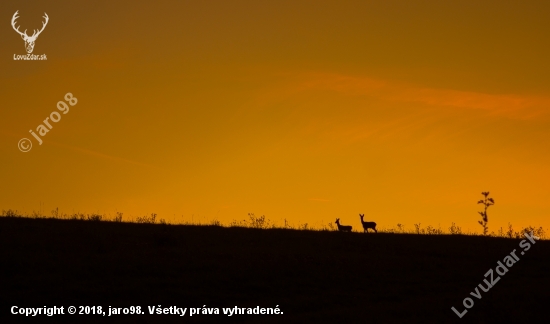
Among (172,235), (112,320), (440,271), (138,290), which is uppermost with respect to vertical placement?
(172,235)

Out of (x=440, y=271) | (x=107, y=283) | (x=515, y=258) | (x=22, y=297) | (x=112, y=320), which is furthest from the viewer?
(x=515, y=258)

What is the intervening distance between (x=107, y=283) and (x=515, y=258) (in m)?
18.4

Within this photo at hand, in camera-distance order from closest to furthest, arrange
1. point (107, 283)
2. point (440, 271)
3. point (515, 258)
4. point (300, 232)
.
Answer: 1. point (107, 283)
2. point (440, 271)
3. point (515, 258)
4. point (300, 232)

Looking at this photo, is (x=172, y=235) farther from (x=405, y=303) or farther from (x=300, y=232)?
(x=405, y=303)

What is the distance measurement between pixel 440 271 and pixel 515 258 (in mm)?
5383

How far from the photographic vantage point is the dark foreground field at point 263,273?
2158 centimetres

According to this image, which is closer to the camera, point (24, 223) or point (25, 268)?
point (25, 268)

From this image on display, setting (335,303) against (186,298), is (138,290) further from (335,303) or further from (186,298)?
(335,303)

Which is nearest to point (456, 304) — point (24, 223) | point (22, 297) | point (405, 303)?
point (405, 303)

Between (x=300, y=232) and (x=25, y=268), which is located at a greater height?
(x=300, y=232)

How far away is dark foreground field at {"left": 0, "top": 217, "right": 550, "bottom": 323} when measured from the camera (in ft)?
70.8

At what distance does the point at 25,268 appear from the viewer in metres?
25.3

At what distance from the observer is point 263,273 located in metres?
26.5

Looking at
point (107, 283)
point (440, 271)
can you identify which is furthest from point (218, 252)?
point (440, 271)
